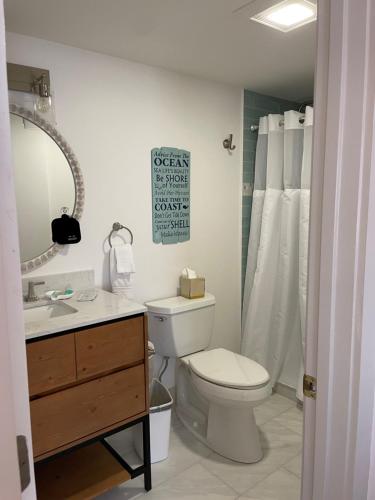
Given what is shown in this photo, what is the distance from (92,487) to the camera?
1.70 metres

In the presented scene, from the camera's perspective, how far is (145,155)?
2273 millimetres

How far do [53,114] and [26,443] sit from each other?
176 centimetres

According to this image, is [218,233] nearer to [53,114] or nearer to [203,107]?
[203,107]

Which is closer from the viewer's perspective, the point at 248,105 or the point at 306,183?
the point at 306,183

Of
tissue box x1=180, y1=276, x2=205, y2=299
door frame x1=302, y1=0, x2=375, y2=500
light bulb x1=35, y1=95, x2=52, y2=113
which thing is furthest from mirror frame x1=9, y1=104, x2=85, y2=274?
door frame x1=302, y1=0, x2=375, y2=500

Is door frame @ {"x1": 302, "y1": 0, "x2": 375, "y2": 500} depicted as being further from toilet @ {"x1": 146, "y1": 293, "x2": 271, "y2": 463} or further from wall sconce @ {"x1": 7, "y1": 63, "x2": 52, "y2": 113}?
wall sconce @ {"x1": 7, "y1": 63, "x2": 52, "y2": 113}

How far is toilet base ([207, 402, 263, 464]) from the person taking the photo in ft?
6.71

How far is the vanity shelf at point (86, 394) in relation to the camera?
4.85ft

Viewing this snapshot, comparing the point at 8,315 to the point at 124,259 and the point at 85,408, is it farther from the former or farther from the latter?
the point at 124,259

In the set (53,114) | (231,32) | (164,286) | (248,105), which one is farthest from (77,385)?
(248,105)

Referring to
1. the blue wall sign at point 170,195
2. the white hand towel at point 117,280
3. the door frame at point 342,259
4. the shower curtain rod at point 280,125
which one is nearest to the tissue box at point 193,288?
the blue wall sign at point 170,195

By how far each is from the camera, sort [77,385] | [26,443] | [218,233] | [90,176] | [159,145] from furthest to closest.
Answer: [218,233] → [159,145] → [90,176] → [77,385] → [26,443]

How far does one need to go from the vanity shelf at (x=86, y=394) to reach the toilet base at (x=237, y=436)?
47 cm

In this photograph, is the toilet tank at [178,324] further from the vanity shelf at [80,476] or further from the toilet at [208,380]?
the vanity shelf at [80,476]
